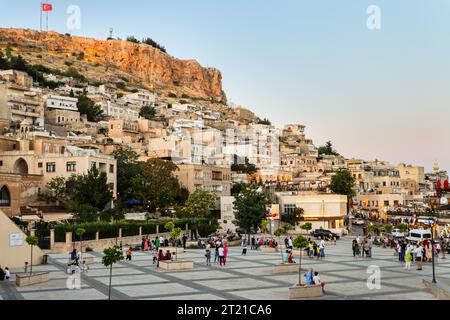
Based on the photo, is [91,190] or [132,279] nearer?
[132,279]

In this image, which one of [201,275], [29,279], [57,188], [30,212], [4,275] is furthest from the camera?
[57,188]

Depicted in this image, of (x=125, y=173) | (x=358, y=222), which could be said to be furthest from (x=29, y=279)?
(x=358, y=222)

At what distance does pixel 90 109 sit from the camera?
373ft

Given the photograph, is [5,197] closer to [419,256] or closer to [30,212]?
[30,212]

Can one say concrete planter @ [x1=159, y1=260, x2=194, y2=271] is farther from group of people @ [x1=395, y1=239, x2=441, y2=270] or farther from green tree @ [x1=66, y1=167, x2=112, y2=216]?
green tree @ [x1=66, y1=167, x2=112, y2=216]

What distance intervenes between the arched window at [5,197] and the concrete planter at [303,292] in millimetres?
36457

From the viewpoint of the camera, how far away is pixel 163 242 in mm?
39344

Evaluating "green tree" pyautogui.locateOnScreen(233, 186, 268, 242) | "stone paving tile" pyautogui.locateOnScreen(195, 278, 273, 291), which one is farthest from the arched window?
"stone paving tile" pyautogui.locateOnScreen(195, 278, 273, 291)

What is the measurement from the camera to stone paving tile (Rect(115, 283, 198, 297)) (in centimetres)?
2031

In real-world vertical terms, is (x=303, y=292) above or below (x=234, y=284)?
above

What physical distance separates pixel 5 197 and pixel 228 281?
32.3 metres

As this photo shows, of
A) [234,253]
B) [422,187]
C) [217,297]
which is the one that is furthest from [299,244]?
[422,187]

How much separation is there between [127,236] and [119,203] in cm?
1313

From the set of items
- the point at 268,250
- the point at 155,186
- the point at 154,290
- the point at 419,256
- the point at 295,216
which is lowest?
the point at 268,250
